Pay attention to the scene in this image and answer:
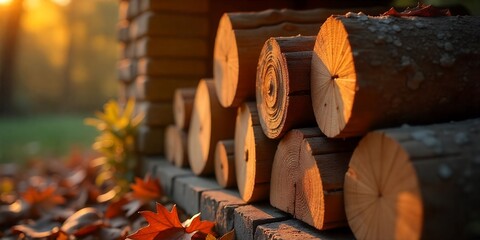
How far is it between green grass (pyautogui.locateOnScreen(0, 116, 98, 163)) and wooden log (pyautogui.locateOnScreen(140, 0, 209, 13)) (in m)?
4.47

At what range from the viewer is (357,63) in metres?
1.57

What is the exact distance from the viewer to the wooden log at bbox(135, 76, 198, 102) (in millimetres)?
4021

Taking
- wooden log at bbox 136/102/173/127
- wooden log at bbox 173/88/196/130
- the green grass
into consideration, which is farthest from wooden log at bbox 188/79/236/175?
the green grass

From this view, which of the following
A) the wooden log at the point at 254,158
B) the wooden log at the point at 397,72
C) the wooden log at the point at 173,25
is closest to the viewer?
the wooden log at the point at 397,72

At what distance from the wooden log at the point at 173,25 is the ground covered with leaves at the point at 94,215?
1256mm

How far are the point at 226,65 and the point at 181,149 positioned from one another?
3.34 feet

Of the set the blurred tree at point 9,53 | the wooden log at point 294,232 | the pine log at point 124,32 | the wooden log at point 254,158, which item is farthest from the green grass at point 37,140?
the wooden log at point 294,232

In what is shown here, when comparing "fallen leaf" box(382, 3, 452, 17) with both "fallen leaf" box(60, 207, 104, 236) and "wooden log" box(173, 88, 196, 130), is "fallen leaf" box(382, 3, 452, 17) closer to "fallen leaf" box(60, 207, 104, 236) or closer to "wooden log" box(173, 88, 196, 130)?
"wooden log" box(173, 88, 196, 130)

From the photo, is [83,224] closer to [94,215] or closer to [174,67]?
[94,215]

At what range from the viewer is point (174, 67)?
4031 mm

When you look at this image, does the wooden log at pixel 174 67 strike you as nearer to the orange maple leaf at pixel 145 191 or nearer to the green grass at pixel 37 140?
the orange maple leaf at pixel 145 191

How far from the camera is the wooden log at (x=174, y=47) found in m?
3.97

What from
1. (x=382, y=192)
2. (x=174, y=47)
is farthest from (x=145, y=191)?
(x=382, y=192)

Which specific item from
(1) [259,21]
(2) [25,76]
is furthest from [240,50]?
(2) [25,76]
